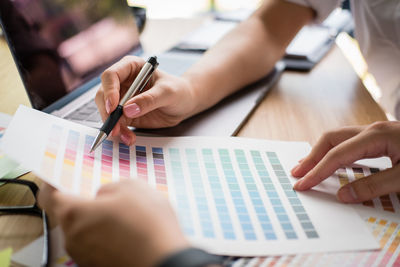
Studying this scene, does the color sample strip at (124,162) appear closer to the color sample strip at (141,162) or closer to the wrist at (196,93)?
the color sample strip at (141,162)

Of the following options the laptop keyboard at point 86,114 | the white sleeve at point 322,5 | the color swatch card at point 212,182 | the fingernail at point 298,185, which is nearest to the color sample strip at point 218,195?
the color swatch card at point 212,182

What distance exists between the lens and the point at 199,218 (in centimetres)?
44

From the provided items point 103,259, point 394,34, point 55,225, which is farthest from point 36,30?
point 394,34

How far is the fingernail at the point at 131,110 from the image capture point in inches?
22.5

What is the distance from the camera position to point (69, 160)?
471mm

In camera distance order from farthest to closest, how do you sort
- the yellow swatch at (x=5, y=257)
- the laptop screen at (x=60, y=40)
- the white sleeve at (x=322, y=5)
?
the white sleeve at (x=322, y=5) < the laptop screen at (x=60, y=40) < the yellow swatch at (x=5, y=257)

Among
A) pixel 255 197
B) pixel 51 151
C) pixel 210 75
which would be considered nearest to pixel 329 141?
pixel 255 197

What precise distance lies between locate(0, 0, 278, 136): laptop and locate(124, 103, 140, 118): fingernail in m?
0.12

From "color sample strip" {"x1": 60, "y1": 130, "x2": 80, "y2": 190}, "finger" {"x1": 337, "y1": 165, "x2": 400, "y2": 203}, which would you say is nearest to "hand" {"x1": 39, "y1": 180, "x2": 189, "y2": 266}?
"color sample strip" {"x1": 60, "y1": 130, "x2": 80, "y2": 190}

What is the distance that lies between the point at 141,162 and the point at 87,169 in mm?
85

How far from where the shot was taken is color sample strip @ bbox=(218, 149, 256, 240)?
1.45ft

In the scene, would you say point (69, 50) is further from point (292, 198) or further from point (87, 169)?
point (292, 198)

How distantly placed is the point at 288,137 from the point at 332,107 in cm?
16

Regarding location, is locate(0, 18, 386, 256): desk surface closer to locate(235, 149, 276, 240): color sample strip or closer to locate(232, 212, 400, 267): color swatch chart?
locate(235, 149, 276, 240): color sample strip
